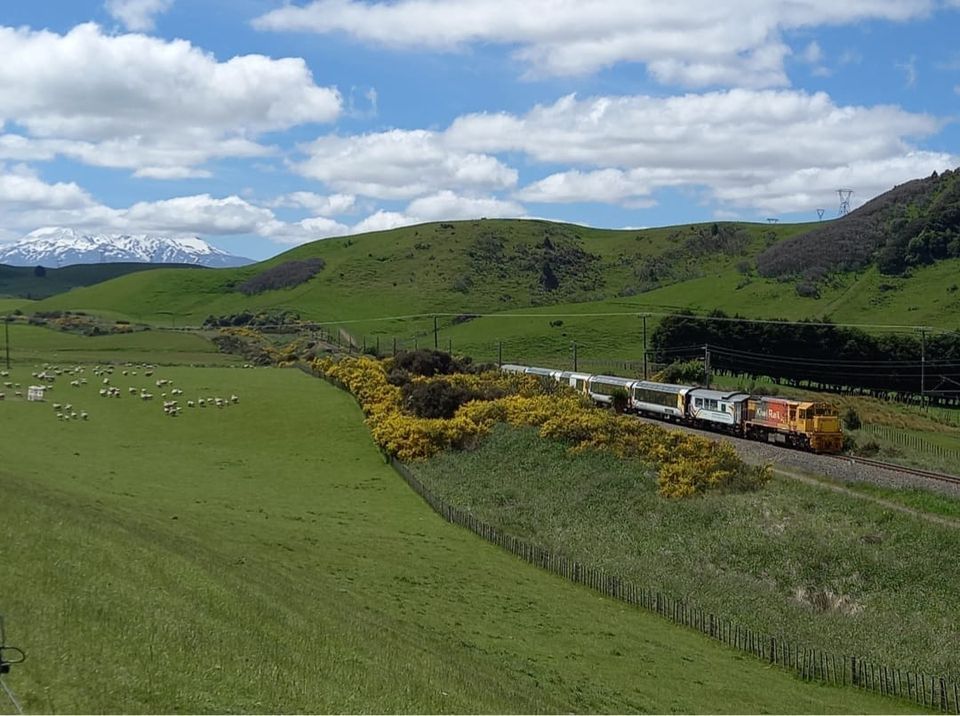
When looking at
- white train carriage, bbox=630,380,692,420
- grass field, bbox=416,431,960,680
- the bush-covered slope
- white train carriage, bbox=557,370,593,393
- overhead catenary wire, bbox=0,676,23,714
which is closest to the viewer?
overhead catenary wire, bbox=0,676,23,714

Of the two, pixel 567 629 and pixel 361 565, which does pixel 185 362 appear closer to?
pixel 361 565

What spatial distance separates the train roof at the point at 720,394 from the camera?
204 ft

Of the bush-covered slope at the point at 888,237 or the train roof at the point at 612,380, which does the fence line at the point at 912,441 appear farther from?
the bush-covered slope at the point at 888,237

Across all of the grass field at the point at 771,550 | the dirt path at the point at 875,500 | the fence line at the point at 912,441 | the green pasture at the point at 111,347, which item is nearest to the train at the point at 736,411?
the dirt path at the point at 875,500

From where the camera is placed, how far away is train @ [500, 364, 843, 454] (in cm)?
5422

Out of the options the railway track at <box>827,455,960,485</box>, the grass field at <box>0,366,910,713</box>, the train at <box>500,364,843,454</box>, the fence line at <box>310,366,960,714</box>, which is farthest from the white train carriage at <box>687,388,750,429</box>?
the fence line at <box>310,366,960,714</box>

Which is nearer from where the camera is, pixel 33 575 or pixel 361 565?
pixel 33 575

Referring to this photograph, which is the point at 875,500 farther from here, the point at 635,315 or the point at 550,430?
the point at 635,315

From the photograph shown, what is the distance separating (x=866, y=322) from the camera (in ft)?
404

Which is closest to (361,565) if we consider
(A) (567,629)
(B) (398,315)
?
(A) (567,629)

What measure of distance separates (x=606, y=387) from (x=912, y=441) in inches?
1015

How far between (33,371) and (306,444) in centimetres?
4250

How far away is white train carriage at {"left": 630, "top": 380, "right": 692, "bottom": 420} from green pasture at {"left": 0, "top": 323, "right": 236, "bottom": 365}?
61.5 metres

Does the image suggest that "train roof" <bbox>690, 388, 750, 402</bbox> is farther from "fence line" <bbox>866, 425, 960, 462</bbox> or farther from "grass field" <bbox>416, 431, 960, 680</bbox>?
"grass field" <bbox>416, 431, 960, 680</bbox>
